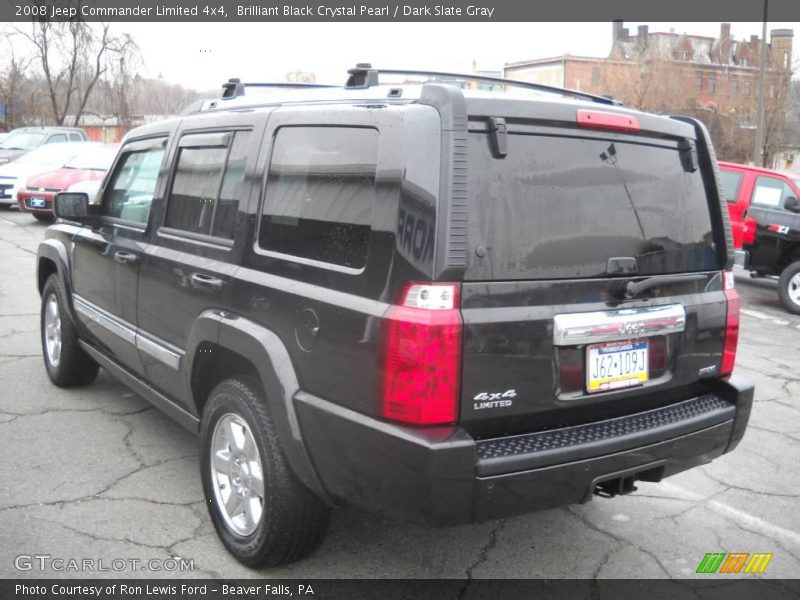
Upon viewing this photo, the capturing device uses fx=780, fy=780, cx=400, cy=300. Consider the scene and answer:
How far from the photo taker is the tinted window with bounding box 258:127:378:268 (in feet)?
8.87

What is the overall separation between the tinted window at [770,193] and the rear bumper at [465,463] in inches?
348

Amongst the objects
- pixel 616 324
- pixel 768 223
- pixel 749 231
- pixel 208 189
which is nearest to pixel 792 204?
pixel 768 223

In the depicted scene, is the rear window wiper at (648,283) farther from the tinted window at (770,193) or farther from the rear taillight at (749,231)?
the tinted window at (770,193)

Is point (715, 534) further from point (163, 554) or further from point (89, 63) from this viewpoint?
point (89, 63)

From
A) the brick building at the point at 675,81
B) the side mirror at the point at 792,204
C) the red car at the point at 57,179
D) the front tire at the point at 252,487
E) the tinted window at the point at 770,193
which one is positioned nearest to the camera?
the front tire at the point at 252,487

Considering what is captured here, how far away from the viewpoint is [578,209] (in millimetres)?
2803

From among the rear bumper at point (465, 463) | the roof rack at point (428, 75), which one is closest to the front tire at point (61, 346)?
the roof rack at point (428, 75)

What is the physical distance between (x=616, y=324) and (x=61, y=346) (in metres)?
3.92

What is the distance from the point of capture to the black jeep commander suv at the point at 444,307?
2.52m

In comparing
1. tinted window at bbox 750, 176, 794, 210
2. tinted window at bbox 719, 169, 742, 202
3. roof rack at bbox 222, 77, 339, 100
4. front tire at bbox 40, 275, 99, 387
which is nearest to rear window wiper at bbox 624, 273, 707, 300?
roof rack at bbox 222, 77, 339, 100

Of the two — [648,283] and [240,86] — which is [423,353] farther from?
[240,86]

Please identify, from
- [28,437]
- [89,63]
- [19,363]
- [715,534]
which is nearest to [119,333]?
[28,437]

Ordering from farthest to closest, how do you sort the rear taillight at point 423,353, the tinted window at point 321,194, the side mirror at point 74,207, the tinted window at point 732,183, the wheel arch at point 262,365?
the tinted window at point 732,183
the side mirror at point 74,207
the wheel arch at point 262,365
the tinted window at point 321,194
the rear taillight at point 423,353

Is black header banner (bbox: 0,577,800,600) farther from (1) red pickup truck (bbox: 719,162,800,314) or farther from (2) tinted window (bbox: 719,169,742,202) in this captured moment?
(2) tinted window (bbox: 719,169,742,202)
